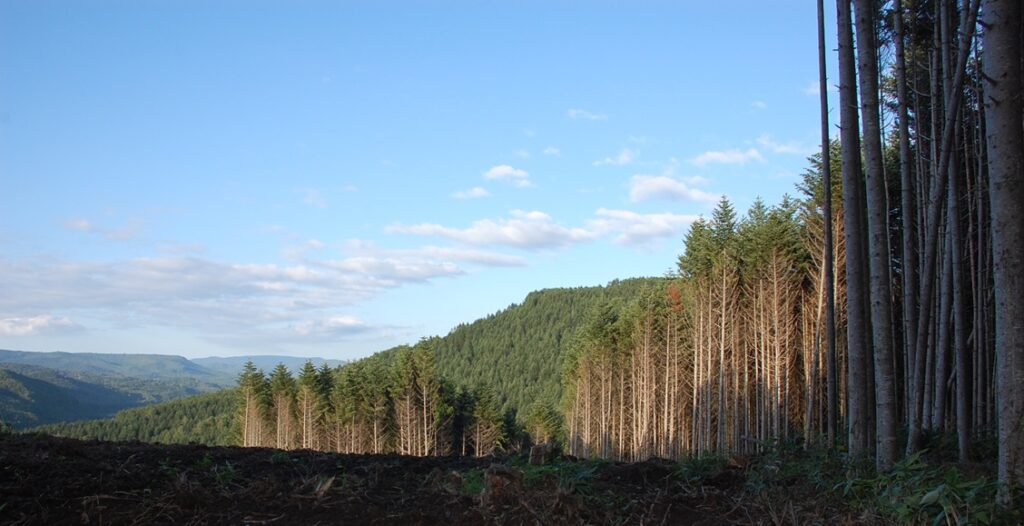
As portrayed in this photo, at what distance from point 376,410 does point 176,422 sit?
6773cm

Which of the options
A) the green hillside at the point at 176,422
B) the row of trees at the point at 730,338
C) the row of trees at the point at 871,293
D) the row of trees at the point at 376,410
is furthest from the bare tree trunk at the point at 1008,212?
the green hillside at the point at 176,422

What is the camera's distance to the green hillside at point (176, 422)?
3565 inches

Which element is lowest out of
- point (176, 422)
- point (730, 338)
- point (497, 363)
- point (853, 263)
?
point (176, 422)

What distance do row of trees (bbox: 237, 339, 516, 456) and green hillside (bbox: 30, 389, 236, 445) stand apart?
30460 mm

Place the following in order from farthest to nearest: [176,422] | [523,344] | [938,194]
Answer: [523,344] → [176,422] → [938,194]

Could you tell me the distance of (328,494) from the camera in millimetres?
5027

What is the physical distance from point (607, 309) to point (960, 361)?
1571 inches

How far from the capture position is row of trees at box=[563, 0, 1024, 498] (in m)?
4.62

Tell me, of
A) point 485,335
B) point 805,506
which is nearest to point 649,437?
point 805,506

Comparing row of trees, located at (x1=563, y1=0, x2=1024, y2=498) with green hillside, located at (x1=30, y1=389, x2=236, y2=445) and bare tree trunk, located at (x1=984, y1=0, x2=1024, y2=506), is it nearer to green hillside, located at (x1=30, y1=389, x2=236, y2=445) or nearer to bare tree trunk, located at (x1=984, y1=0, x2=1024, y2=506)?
bare tree trunk, located at (x1=984, y1=0, x2=1024, y2=506)

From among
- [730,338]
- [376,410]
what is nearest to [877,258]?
[730,338]

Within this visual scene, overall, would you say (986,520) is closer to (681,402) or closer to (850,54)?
(850,54)

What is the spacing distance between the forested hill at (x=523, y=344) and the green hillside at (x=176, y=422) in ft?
116

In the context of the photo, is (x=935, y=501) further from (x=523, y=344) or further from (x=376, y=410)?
(x=523, y=344)
